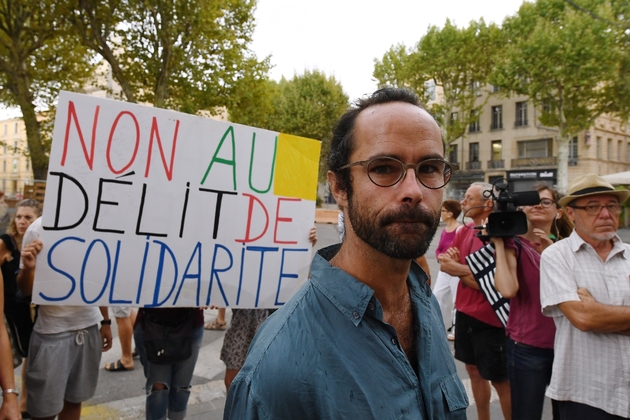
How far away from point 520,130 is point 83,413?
1499 inches

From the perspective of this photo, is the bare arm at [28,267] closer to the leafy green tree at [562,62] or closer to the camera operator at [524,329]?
the camera operator at [524,329]

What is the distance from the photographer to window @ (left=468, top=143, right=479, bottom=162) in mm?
39500

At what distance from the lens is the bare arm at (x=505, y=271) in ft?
8.99

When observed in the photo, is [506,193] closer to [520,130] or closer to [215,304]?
[215,304]

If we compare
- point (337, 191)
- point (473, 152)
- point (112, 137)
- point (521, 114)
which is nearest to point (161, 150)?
point (112, 137)

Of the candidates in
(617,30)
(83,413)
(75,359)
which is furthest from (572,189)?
(617,30)

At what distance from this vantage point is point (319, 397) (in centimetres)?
103

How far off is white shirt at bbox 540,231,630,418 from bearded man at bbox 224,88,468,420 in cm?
130

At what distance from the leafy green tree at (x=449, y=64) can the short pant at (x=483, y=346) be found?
90.5 feet

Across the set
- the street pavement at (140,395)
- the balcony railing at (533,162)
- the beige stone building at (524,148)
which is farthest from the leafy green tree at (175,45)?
the balcony railing at (533,162)

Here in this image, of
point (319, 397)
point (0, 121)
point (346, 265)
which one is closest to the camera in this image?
point (319, 397)

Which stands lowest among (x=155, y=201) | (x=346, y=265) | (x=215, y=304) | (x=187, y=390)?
(x=187, y=390)

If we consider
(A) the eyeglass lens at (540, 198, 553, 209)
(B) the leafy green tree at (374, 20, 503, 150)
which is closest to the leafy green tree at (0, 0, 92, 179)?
(A) the eyeglass lens at (540, 198, 553, 209)

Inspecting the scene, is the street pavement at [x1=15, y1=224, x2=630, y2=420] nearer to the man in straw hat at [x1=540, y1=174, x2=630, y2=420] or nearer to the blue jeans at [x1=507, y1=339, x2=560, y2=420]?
the blue jeans at [x1=507, y1=339, x2=560, y2=420]
